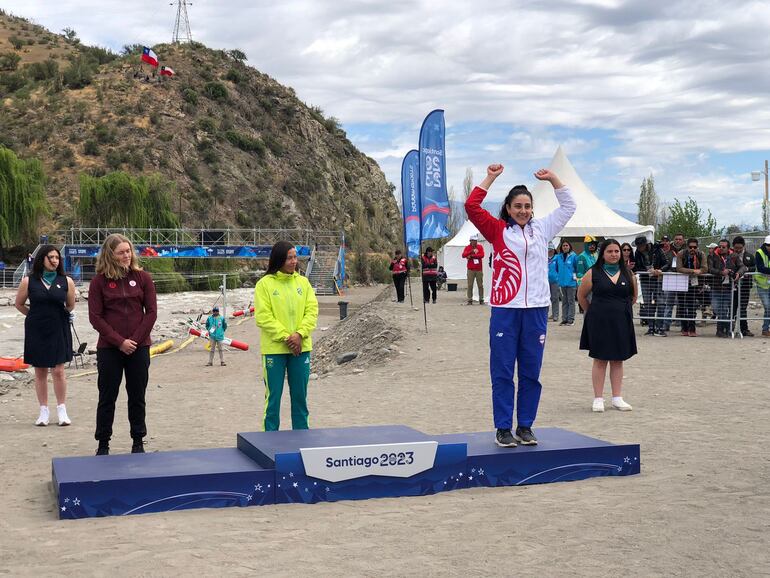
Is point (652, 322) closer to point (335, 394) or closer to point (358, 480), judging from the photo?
point (335, 394)

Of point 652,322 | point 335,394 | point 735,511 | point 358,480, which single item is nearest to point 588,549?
point 735,511

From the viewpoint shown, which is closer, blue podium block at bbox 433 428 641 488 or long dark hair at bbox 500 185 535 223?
blue podium block at bbox 433 428 641 488

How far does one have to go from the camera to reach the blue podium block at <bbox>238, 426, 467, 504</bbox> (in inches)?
269

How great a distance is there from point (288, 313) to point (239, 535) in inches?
111

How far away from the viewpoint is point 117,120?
267 ft

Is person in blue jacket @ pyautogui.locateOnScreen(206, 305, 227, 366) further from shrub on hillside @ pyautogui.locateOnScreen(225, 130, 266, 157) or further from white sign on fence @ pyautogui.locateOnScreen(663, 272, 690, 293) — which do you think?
shrub on hillside @ pyautogui.locateOnScreen(225, 130, 266, 157)

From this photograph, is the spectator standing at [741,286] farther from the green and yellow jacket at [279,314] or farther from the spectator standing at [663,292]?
the green and yellow jacket at [279,314]

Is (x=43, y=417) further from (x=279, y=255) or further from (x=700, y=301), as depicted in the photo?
(x=700, y=301)

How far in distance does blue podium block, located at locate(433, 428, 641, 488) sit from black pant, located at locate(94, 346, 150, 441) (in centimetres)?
264

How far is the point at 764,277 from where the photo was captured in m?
19.2

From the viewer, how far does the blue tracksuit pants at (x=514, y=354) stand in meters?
7.38

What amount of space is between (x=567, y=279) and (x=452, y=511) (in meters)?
16.1

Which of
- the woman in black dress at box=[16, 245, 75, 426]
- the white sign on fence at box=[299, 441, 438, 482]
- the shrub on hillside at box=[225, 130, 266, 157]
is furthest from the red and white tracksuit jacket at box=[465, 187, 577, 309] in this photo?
the shrub on hillside at box=[225, 130, 266, 157]

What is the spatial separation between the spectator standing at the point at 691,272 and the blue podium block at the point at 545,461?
41.0 ft
